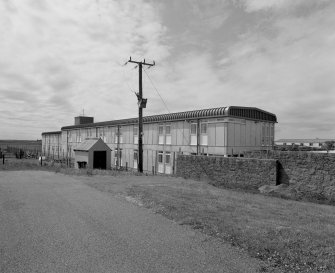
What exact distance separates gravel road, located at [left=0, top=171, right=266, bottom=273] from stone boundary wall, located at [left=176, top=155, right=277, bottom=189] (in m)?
11.0

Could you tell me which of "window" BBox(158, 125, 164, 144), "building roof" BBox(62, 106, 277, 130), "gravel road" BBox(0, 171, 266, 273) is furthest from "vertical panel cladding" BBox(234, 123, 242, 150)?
"gravel road" BBox(0, 171, 266, 273)

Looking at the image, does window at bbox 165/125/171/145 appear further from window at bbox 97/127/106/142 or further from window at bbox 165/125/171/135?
window at bbox 97/127/106/142

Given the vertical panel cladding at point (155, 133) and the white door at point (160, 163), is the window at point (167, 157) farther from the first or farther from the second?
the vertical panel cladding at point (155, 133)

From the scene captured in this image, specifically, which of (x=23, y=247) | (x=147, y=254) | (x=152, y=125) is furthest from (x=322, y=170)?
(x=152, y=125)

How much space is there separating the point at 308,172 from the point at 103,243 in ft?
45.3

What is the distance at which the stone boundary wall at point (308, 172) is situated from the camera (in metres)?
16.2

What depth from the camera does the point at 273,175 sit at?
18.3 metres

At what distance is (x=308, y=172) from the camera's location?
1709 centimetres

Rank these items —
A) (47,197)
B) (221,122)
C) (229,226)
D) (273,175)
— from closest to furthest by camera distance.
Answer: (229,226) → (47,197) → (273,175) → (221,122)

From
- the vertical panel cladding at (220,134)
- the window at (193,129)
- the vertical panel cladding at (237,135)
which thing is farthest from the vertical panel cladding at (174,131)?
the vertical panel cladding at (237,135)

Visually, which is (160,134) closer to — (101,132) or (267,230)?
(101,132)

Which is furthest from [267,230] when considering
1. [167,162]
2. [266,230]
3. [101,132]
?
[101,132]

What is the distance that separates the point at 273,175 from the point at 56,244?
47.6 ft

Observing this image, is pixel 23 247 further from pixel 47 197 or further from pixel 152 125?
pixel 152 125
